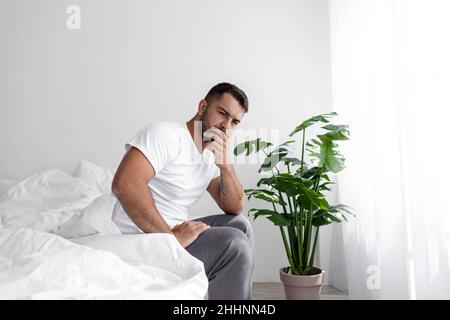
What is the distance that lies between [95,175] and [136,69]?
0.78 meters

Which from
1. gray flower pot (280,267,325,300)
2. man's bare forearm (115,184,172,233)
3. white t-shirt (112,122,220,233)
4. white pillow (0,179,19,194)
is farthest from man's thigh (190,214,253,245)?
white pillow (0,179,19,194)

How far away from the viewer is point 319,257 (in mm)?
2352

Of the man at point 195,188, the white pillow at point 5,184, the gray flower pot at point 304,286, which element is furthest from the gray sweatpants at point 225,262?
the white pillow at point 5,184

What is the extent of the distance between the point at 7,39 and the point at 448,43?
2.61 m

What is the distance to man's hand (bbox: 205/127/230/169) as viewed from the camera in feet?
4.48

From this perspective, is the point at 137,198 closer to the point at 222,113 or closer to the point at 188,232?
the point at 188,232

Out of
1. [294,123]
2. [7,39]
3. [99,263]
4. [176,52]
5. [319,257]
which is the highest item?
[7,39]

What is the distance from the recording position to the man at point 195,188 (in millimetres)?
1112

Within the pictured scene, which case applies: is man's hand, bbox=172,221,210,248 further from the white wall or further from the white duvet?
the white wall

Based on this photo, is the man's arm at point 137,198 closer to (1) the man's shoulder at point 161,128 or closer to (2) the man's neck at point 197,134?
(1) the man's shoulder at point 161,128

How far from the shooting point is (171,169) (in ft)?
4.13

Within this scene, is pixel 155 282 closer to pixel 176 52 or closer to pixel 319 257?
pixel 319 257

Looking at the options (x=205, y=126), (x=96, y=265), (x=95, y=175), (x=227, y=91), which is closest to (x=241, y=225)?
(x=205, y=126)
